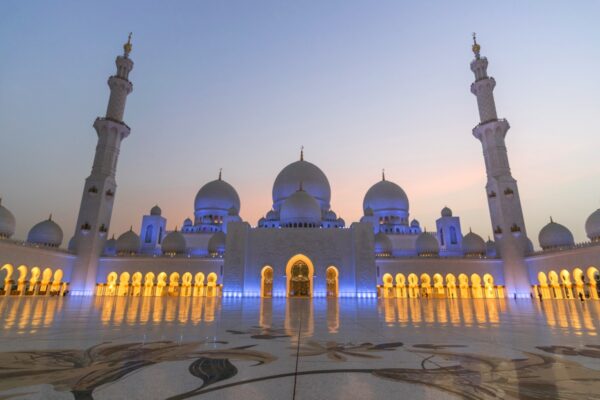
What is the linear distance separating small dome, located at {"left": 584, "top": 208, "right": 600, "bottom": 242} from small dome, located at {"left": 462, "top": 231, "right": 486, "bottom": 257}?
296 inches

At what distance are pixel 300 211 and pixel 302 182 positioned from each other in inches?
240

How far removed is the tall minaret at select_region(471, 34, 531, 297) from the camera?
1042 inches

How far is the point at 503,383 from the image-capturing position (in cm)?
192

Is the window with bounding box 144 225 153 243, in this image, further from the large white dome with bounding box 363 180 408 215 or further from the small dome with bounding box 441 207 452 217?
the small dome with bounding box 441 207 452 217

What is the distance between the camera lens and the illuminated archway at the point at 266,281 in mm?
24250

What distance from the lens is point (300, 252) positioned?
2462cm

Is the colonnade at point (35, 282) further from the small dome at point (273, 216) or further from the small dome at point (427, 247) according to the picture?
the small dome at point (427, 247)

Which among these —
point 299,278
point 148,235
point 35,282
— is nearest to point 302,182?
point 299,278

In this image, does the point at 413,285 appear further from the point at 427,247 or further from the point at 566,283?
the point at 566,283

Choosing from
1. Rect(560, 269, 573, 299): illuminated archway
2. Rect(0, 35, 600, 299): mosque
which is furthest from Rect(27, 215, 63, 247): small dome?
Rect(560, 269, 573, 299): illuminated archway

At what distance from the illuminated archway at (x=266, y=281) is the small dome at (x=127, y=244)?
1310cm

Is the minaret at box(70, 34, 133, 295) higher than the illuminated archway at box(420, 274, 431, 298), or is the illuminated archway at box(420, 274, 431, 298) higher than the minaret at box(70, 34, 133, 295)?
the minaret at box(70, 34, 133, 295)

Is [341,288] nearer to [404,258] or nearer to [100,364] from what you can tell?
[404,258]

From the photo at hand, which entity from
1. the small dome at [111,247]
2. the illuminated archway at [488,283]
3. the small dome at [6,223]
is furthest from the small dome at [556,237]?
the small dome at [6,223]
